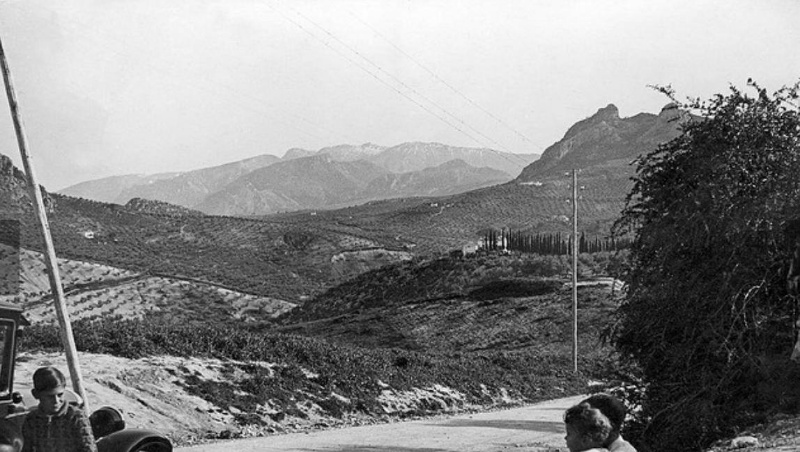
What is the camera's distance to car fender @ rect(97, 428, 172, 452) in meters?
8.70

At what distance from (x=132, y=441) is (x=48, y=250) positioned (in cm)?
605

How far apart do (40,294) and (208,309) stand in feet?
44.9

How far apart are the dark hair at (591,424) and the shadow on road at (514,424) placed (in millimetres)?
15705

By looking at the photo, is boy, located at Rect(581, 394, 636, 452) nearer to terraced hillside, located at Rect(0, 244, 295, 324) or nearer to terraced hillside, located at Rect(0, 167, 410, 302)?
terraced hillside, located at Rect(0, 244, 295, 324)

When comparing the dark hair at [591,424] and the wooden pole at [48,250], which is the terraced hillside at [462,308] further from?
the dark hair at [591,424]

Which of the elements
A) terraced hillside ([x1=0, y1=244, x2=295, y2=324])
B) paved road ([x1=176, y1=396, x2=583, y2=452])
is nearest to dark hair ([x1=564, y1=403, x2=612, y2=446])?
paved road ([x1=176, y1=396, x2=583, y2=452])

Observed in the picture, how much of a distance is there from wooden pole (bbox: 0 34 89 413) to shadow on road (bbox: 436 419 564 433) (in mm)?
10702

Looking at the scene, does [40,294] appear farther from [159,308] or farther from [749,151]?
[749,151]

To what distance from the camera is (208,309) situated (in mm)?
77312

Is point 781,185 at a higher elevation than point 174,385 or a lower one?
higher

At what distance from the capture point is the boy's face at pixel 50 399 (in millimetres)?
7508

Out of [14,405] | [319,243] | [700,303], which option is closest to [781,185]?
[700,303]

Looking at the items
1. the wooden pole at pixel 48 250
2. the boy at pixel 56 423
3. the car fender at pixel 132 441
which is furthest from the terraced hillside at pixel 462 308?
the boy at pixel 56 423

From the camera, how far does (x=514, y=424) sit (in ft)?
76.4
